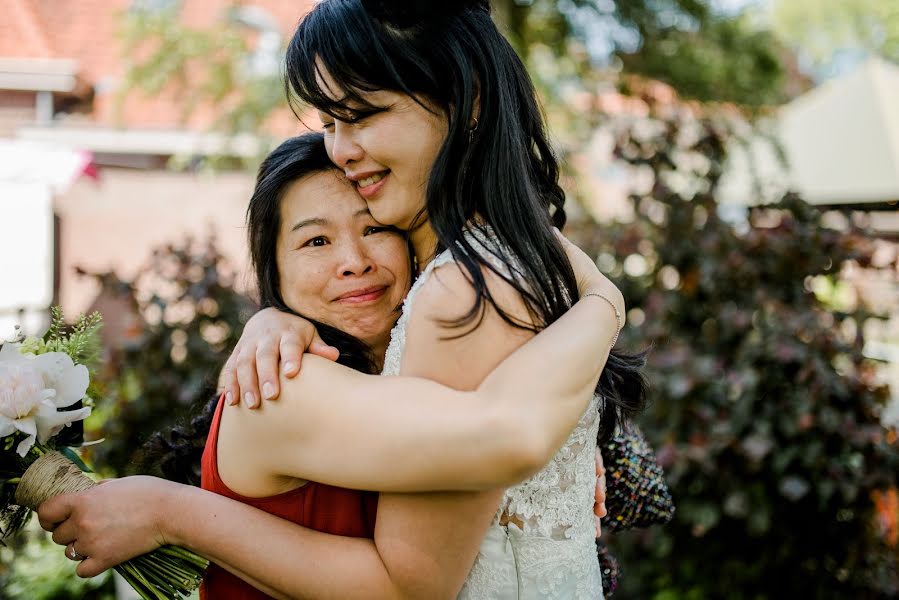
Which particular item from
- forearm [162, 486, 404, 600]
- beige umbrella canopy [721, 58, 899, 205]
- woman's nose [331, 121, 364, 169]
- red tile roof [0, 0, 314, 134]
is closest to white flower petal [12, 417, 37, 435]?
forearm [162, 486, 404, 600]

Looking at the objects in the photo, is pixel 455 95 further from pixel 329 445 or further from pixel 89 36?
pixel 89 36

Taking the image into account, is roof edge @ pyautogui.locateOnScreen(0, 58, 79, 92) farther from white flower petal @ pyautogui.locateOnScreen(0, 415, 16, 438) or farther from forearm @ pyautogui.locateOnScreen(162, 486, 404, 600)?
forearm @ pyautogui.locateOnScreen(162, 486, 404, 600)

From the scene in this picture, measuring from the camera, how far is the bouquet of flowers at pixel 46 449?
1674mm

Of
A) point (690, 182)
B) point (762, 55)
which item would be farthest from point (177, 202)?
point (690, 182)

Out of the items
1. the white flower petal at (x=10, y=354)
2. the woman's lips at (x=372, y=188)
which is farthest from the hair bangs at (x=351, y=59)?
the white flower petal at (x=10, y=354)

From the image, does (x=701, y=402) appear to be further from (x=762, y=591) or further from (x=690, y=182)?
(x=690, y=182)

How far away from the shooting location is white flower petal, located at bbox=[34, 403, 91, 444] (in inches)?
67.5

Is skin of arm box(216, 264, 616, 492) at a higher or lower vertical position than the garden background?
higher

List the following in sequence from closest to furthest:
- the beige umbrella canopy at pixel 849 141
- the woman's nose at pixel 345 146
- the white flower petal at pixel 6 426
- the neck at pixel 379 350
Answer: the white flower petal at pixel 6 426, the woman's nose at pixel 345 146, the neck at pixel 379 350, the beige umbrella canopy at pixel 849 141

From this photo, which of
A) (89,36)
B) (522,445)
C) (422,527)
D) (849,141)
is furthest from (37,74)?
(522,445)

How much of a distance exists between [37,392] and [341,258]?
703 millimetres

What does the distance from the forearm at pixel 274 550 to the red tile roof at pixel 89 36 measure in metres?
11.2

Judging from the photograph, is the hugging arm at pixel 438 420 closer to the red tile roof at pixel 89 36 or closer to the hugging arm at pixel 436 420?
the hugging arm at pixel 436 420

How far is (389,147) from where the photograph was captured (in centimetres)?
171
